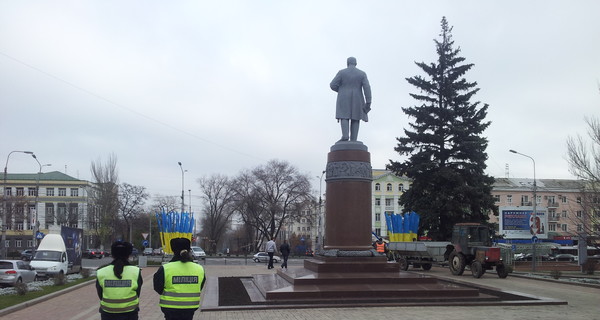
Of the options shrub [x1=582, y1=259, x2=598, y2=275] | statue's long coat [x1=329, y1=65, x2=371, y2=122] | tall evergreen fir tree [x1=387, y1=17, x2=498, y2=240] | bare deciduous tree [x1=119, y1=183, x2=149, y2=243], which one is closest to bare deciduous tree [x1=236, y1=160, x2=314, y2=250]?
bare deciduous tree [x1=119, y1=183, x2=149, y2=243]

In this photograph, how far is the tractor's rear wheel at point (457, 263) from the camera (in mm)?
25266

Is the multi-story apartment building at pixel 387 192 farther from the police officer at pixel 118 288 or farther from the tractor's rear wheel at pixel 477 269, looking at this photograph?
the police officer at pixel 118 288

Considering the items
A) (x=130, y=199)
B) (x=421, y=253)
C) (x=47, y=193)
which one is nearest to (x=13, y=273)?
(x=421, y=253)

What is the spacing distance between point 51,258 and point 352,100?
16.6 metres

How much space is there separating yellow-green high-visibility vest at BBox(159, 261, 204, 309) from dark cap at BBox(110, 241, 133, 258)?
51cm

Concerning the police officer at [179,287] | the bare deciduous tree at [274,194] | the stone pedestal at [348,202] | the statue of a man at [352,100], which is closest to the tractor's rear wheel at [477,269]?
the stone pedestal at [348,202]

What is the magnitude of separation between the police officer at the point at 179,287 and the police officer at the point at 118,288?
27cm

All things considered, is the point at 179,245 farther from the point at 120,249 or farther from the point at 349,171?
the point at 349,171

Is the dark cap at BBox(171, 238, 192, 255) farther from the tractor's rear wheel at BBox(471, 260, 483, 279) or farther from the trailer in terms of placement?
the trailer

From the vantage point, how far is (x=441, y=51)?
121ft

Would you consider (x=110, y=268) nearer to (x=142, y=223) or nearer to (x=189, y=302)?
(x=189, y=302)

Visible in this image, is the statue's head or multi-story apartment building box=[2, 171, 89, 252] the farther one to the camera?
multi-story apartment building box=[2, 171, 89, 252]

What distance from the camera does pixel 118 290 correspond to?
6.26m

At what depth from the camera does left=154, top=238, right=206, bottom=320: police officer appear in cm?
635
